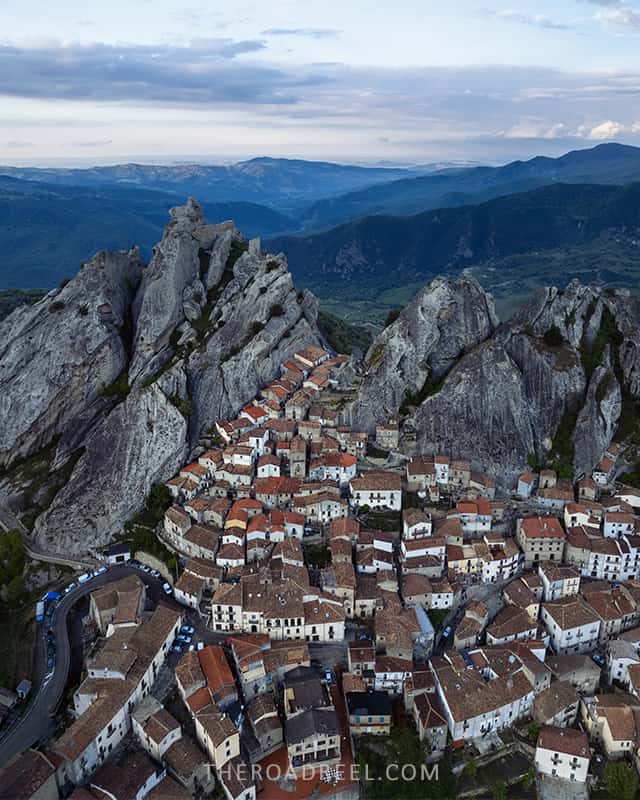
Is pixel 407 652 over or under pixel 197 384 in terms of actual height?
under

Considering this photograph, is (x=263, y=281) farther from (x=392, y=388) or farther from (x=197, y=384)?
(x=392, y=388)

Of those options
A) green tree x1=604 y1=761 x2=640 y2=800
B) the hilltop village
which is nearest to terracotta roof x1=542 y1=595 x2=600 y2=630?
the hilltop village

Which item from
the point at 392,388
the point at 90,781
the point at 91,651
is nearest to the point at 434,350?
the point at 392,388

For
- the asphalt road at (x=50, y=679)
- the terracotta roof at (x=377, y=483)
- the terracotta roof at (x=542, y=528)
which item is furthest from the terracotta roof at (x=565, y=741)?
the asphalt road at (x=50, y=679)

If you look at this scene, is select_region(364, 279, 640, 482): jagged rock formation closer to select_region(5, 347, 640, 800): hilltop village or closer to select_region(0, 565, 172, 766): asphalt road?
select_region(5, 347, 640, 800): hilltop village

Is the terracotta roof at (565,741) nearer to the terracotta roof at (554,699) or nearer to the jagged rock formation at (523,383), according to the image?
the terracotta roof at (554,699)

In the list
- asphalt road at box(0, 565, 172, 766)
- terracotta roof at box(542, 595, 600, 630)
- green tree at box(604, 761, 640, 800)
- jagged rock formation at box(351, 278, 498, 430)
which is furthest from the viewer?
jagged rock formation at box(351, 278, 498, 430)
